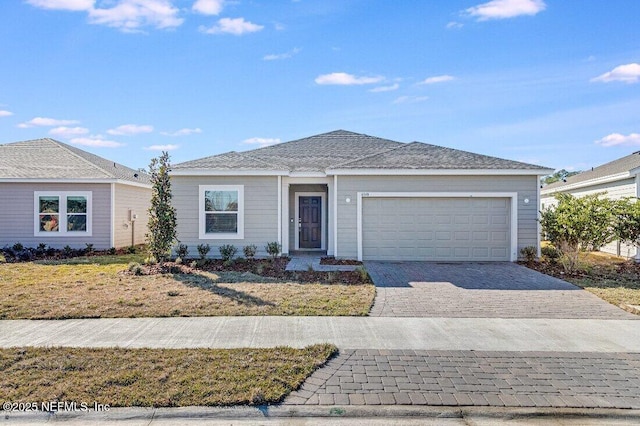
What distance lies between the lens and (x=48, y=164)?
1620 cm

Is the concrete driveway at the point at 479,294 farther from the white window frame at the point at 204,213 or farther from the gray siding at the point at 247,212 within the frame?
the white window frame at the point at 204,213

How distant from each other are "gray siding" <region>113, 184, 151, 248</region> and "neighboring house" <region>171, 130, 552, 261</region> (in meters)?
4.04

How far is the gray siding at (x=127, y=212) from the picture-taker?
15.6 metres

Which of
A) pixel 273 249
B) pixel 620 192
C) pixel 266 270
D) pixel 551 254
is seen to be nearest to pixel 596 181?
pixel 620 192

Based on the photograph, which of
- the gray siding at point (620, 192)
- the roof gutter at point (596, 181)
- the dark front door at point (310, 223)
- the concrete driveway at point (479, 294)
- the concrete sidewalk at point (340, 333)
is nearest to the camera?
the concrete sidewalk at point (340, 333)

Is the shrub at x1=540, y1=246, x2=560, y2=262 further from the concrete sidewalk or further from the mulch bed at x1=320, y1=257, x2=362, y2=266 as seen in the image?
the concrete sidewalk

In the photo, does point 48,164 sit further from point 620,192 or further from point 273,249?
point 620,192

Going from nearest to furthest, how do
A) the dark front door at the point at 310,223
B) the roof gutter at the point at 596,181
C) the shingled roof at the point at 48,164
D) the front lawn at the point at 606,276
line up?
1. the front lawn at the point at 606,276
2. the roof gutter at the point at 596,181
3. the shingled roof at the point at 48,164
4. the dark front door at the point at 310,223

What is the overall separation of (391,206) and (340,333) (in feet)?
25.3

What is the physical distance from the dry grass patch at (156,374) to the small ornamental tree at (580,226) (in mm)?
8974

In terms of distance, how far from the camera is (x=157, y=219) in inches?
Result: 429

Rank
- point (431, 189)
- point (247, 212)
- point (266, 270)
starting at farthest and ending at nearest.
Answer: point (247, 212), point (431, 189), point (266, 270)

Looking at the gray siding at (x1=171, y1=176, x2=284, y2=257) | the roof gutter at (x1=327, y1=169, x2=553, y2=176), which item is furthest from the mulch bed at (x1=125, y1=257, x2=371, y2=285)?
the roof gutter at (x1=327, y1=169, x2=553, y2=176)

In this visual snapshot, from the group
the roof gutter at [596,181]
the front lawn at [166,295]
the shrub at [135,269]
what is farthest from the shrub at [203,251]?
the roof gutter at [596,181]
